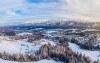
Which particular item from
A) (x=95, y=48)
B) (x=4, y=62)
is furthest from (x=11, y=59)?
(x=95, y=48)

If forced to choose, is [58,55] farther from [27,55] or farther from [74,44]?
[74,44]

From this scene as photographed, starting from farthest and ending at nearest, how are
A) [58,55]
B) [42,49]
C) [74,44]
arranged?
[74,44], [42,49], [58,55]

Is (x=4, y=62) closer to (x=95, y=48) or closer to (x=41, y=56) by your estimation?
(x=41, y=56)

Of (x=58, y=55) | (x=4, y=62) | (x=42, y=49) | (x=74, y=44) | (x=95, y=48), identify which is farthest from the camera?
(x=74, y=44)

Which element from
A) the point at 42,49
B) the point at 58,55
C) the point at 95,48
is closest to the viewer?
the point at 58,55

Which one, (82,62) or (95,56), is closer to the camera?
(82,62)

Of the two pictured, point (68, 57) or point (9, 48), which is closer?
point (68, 57)

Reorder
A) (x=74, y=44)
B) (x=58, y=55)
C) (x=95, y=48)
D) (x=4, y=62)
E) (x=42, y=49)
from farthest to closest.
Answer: (x=74, y=44) < (x=95, y=48) < (x=42, y=49) < (x=58, y=55) < (x=4, y=62)

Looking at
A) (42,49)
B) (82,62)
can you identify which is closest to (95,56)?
(82,62)
